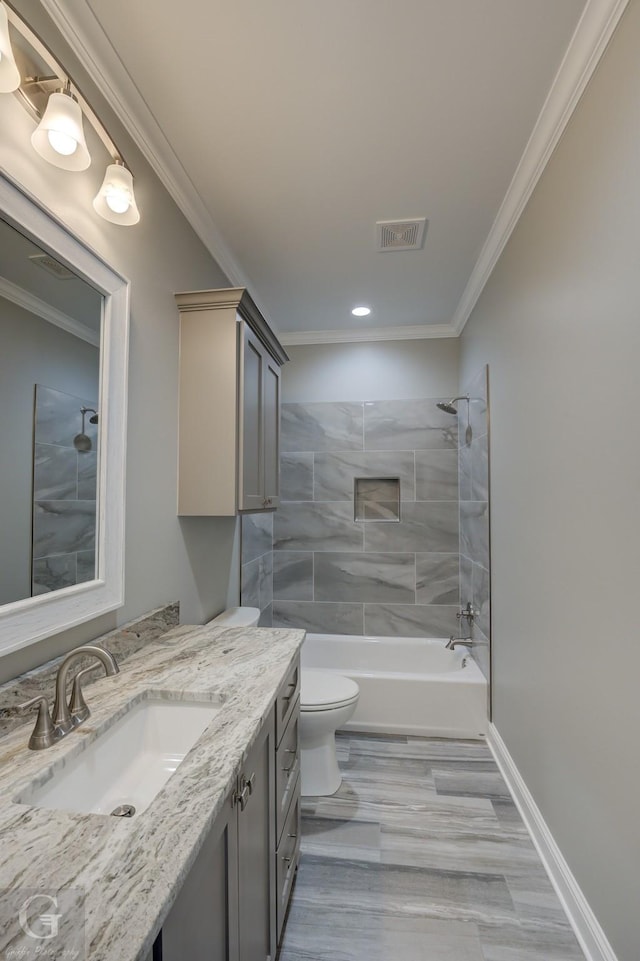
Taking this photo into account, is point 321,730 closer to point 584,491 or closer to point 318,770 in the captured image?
point 318,770

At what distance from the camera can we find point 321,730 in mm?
2035

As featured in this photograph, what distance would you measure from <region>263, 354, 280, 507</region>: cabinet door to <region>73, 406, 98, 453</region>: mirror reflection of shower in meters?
1.06

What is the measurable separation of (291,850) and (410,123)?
252 centimetres

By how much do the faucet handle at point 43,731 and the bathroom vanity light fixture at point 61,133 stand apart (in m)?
1.22

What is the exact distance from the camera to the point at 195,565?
6.63 ft

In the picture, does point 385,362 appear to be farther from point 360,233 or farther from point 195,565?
point 195,565

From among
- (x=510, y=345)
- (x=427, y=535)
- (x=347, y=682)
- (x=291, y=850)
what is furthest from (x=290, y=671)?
(x=427, y=535)

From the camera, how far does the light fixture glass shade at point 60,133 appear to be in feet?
3.34

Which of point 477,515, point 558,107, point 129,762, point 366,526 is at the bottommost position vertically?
point 129,762

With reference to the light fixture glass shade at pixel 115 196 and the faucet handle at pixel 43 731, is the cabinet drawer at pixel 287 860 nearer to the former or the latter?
the faucet handle at pixel 43 731

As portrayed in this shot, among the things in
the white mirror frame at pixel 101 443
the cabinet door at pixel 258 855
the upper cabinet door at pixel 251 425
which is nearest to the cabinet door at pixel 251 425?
the upper cabinet door at pixel 251 425

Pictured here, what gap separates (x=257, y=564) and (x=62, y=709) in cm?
213


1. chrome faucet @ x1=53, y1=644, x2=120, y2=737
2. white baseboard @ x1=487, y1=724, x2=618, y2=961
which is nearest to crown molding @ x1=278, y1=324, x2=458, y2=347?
white baseboard @ x1=487, y1=724, x2=618, y2=961

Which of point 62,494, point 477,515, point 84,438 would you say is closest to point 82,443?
point 84,438
